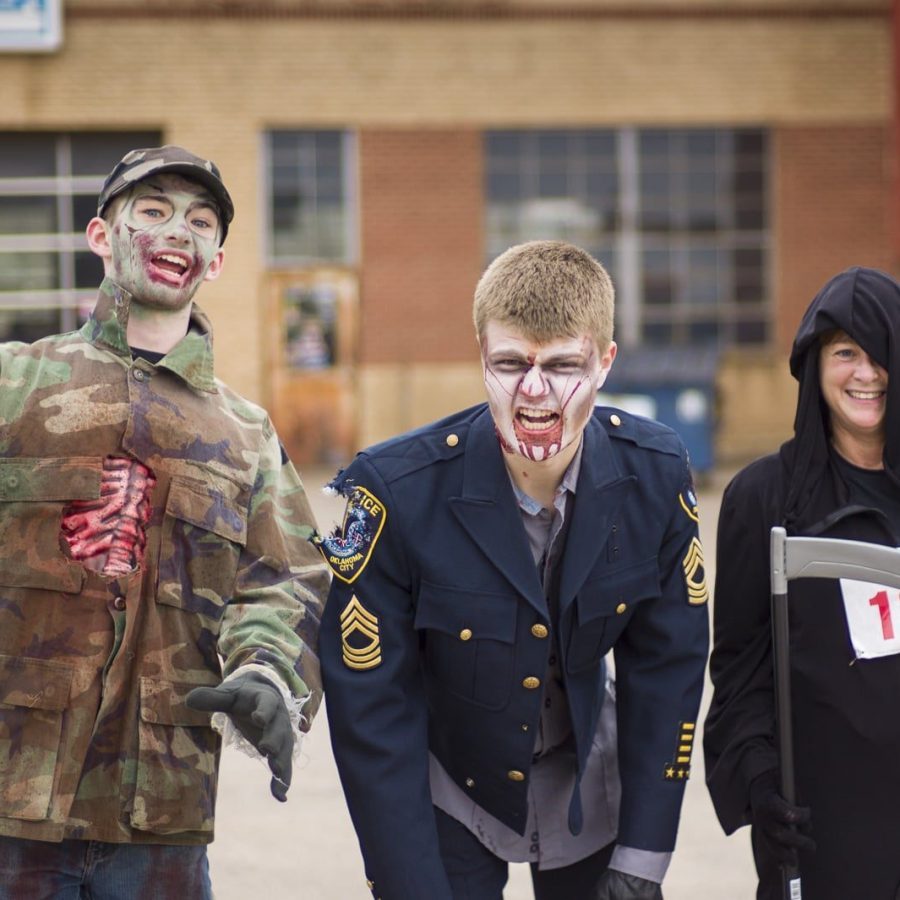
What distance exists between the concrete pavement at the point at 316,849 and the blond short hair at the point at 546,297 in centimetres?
204

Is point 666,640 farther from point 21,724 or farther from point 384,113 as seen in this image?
point 384,113

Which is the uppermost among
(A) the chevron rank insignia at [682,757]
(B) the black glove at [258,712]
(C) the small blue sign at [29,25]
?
(C) the small blue sign at [29,25]

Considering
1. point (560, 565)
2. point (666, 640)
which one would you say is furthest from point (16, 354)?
point (666, 640)

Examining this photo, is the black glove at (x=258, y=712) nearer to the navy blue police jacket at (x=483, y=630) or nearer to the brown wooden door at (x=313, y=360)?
the navy blue police jacket at (x=483, y=630)

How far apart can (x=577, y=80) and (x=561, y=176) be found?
107 centimetres

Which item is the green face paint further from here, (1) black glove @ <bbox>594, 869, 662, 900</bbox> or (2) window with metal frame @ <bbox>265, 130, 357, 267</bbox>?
(2) window with metal frame @ <bbox>265, 130, 357, 267</bbox>

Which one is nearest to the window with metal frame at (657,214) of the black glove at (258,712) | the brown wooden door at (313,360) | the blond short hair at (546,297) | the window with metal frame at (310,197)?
the window with metal frame at (310,197)

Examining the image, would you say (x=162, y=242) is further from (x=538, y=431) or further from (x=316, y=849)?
(x=316, y=849)

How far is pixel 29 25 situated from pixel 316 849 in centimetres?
1255

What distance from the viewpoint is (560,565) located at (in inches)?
115

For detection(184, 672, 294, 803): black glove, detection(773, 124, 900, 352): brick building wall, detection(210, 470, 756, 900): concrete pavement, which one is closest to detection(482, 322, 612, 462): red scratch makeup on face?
detection(184, 672, 294, 803): black glove

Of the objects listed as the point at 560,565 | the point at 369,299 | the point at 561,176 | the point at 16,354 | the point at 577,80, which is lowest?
the point at 560,565

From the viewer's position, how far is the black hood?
9.81 feet

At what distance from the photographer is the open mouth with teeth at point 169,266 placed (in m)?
3.03
